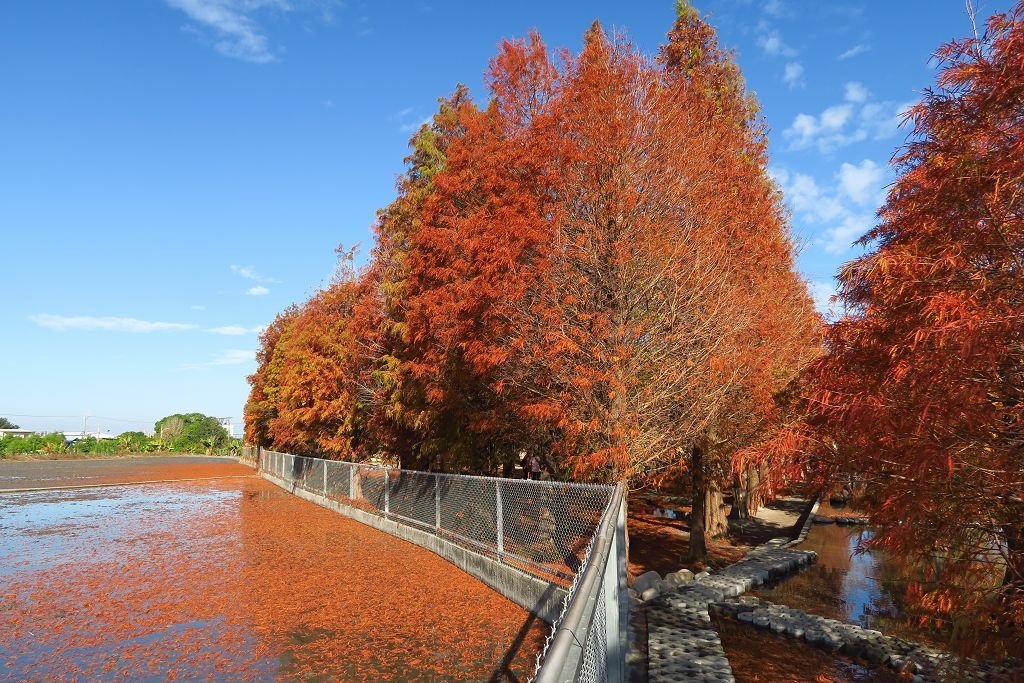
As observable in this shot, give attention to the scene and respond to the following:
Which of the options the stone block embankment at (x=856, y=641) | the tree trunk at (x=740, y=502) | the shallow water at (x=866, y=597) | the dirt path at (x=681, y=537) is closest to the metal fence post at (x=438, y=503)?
the dirt path at (x=681, y=537)

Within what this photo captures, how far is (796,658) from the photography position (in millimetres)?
7996

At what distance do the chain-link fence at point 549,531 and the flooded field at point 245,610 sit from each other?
0.71m

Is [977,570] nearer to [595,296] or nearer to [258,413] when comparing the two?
[595,296]

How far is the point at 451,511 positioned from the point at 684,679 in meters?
6.16

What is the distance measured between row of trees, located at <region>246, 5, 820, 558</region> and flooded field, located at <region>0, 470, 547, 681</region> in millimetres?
3230

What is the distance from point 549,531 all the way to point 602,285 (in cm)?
407

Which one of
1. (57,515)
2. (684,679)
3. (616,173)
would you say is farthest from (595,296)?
(57,515)

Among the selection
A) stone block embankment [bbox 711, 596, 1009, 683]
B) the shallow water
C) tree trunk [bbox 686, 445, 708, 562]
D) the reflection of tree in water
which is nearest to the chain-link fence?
the shallow water

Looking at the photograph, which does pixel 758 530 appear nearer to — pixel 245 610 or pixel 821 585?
pixel 821 585

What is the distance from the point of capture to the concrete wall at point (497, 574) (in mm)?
8016

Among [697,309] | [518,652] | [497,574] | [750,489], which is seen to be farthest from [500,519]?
[750,489]

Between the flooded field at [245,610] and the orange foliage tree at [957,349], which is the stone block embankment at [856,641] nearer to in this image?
the orange foliage tree at [957,349]

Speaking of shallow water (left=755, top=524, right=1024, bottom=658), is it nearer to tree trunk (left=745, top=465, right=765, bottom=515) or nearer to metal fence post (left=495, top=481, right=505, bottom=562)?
tree trunk (left=745, top=465, right=765, bottom=515)

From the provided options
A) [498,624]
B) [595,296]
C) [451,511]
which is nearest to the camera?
[498,624]
